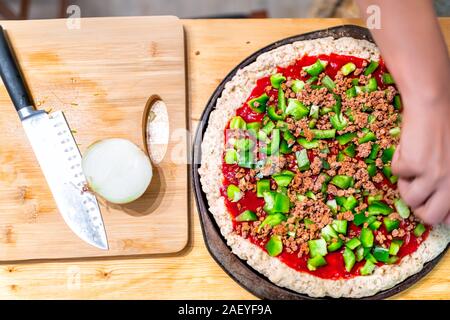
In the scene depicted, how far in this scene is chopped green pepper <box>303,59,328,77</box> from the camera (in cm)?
153

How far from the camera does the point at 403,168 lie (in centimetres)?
128

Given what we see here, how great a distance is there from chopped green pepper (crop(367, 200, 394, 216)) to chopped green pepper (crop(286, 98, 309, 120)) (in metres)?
0.34

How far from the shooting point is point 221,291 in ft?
5.26

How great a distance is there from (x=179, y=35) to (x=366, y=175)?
2.44 ft

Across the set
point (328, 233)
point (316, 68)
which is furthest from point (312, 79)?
point (328, 233)

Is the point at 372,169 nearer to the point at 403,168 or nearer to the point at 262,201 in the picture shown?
the point at 403,168

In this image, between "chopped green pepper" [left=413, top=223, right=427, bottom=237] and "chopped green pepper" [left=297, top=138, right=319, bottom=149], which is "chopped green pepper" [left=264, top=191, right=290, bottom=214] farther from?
"chopped green pepper" [left=413, top=223, right=427, bottom=237]

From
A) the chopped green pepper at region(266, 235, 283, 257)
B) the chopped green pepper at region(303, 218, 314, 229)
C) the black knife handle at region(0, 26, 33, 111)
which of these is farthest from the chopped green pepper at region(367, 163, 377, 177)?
the black knife handle at region(0, 26, 33, 111)

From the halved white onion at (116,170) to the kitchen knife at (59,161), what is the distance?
56 mm

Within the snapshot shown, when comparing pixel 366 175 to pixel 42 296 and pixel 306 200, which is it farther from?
pixel 42 296

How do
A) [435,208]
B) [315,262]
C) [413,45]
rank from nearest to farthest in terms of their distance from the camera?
[413,45] → [435,208] → [315,262]

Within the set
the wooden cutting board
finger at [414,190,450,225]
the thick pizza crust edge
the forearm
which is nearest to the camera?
the forearm

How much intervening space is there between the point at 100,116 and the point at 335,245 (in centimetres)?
83

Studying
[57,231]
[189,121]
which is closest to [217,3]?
[189,121]
